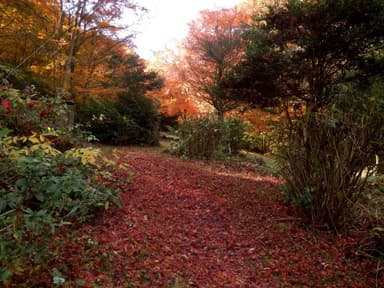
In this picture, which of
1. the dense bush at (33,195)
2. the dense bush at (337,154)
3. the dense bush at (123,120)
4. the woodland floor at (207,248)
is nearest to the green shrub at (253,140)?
the dense bush at (123,120)

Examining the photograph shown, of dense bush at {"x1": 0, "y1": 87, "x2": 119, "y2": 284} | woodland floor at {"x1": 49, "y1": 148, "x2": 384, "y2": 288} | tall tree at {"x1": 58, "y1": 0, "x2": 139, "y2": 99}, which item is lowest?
woodland floor at {"x1": 49, "y1": 148, "x2": 384, "y2": 288}

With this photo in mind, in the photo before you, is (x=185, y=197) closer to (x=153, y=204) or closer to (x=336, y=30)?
(x=153, y=204)

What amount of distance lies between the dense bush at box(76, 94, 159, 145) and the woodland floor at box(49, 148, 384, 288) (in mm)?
5983

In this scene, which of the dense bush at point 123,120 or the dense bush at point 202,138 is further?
the dense bush at point 123,120

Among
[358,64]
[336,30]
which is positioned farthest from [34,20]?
[358,64]

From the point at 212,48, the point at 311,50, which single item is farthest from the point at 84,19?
the point at 311,50

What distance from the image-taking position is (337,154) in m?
2.92

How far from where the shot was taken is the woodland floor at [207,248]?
221cm

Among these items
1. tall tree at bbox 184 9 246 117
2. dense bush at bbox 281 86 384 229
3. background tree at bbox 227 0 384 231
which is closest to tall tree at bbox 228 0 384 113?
background tree at bbox 227 0 384 231

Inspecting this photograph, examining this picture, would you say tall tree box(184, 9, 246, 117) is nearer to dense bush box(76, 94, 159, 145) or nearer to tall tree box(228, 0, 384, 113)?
dense bush box(76, 94, 159, 145)

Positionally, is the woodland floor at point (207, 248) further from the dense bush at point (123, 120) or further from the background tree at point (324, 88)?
the dense bush at point (123, 120)

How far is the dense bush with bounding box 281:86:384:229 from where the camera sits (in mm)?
2764

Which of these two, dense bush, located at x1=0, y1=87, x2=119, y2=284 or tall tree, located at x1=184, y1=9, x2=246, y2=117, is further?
tall tree, located at x1=184, y1=9, x2=246, y2=117

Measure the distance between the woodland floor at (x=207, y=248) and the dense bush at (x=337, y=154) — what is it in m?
0.30
